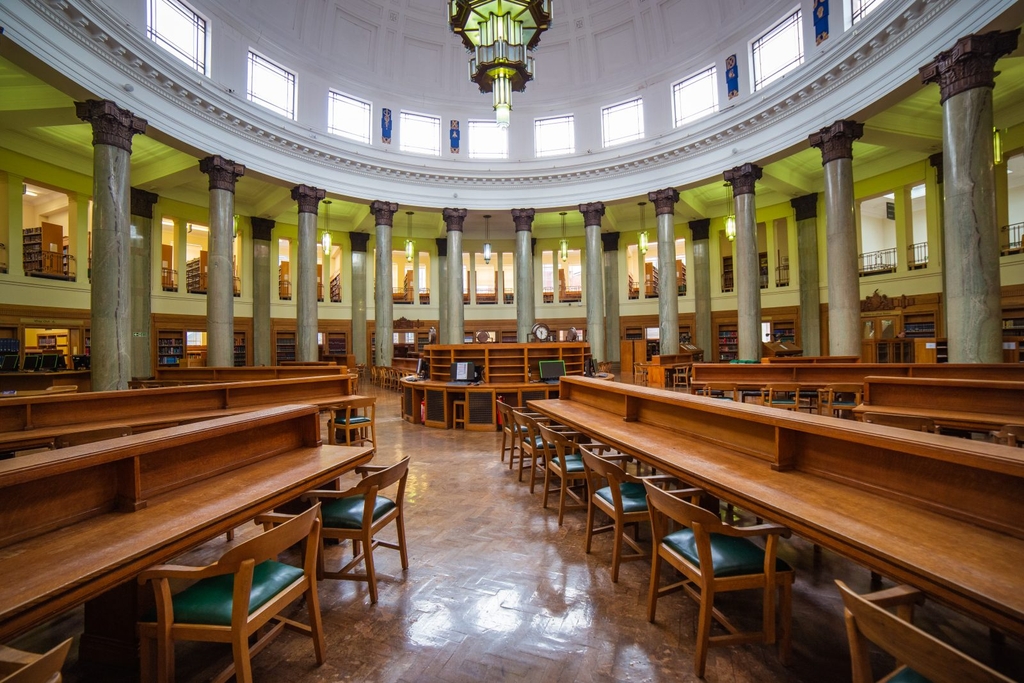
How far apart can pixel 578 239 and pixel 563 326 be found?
3857 mm

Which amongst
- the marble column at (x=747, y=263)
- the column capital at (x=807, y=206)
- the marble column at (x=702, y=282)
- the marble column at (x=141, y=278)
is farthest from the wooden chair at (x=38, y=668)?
the marble column at (x=702, y=282)

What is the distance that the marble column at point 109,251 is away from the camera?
800 centimetres

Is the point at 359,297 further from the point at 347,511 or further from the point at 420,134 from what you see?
the point at 347,511

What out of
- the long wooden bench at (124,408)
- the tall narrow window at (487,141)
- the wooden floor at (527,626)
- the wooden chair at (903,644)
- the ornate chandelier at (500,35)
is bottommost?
the wooden floor at (527,626)

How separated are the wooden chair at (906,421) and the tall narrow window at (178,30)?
1380 centimetres

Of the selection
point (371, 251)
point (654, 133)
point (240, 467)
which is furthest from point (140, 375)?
point (654, 133)

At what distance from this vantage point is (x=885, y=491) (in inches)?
84.7

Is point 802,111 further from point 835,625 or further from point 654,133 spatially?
point 835,625

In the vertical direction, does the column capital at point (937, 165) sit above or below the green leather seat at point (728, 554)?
above

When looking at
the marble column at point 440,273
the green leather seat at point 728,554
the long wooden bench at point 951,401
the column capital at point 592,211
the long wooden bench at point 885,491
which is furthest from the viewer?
the marble column at point 440,273

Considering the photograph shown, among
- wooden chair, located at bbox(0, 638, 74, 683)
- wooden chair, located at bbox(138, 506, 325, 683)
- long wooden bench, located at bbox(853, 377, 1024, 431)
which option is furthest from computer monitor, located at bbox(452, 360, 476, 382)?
wooden chair, located at bbox(0, 638, 74, 683)

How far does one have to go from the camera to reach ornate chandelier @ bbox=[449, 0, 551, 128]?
18.9 feet

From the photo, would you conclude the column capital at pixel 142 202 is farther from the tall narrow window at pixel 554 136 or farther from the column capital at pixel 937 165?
the column capital at pixel 937 165

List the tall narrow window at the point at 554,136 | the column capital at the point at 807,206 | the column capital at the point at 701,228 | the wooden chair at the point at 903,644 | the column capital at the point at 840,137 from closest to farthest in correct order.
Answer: the wooden chair at the point at 903,644 → the column capital at the point at 840,137 → the column capital at the point at 807,206 → the tall narrow window at the point at 554,136 → the column capital at the point at 701,228
